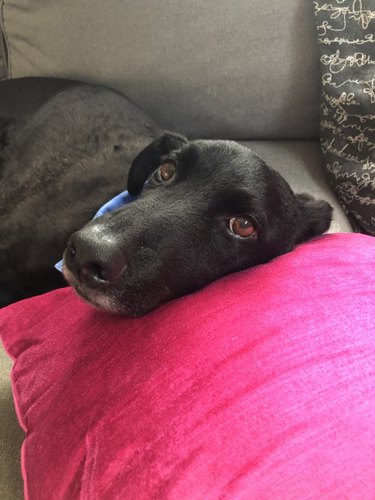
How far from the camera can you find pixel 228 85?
177 cm

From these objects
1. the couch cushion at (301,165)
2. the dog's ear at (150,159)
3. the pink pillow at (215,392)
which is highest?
the dog's ear at (150,159)

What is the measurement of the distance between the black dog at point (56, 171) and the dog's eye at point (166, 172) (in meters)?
0.31

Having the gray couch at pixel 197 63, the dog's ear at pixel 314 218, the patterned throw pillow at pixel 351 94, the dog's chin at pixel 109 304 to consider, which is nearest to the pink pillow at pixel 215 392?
the dog's chin at pixel 109 304

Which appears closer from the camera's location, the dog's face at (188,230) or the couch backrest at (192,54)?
the dog's face at (188,230)

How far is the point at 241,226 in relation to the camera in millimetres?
1152

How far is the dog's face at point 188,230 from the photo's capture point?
951 mm

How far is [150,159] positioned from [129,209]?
1.34 feet

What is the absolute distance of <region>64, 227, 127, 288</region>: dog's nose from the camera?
0.92m

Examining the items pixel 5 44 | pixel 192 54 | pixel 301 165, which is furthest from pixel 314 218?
pixel 5 44

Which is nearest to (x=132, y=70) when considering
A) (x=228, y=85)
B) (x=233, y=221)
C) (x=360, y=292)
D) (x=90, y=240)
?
(x=228, y=85)

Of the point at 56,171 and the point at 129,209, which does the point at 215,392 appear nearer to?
the point at 129,209

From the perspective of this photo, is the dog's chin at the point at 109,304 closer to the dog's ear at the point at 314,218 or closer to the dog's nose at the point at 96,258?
the dog's nose at the point at 96,258

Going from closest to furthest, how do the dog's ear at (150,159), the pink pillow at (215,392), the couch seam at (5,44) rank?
the pink pillow at (215,392)
the dog's ear at (150,159)
the couch seam at (5,44)

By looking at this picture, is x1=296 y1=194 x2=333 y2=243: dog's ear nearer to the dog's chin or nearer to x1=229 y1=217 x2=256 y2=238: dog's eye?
x1=229 y1=217 x2=256 y2=238: dog's eye
